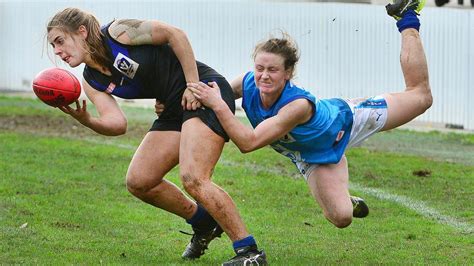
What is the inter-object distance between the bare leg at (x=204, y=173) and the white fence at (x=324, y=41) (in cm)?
746

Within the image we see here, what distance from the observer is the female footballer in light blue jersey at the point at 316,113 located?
294 inches

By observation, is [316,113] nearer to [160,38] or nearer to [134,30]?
[160,38]

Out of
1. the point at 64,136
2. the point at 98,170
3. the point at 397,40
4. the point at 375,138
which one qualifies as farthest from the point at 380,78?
the point at 98,170

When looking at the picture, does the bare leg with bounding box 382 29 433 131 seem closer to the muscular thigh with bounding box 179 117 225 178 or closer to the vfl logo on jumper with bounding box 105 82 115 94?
the muscular thigh with bounding box 179 117 225 178

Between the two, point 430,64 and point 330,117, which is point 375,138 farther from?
point 330,117

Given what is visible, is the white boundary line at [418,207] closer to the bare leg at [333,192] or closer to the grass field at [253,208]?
the grass field at [253,208]

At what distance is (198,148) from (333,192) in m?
1.23

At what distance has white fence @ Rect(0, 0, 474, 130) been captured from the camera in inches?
663

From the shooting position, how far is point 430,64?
674 inches

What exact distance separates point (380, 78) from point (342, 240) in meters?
9.32

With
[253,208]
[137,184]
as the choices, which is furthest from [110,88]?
[253,208]

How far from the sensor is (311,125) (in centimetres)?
781

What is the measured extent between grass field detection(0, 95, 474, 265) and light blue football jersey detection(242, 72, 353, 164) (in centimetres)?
73

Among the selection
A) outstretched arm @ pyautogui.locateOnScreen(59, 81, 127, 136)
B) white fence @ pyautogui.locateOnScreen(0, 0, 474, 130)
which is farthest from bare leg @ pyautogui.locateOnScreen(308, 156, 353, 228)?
white fence @ pyautogui.locateOnScreen(0, 0, 474, 130)
